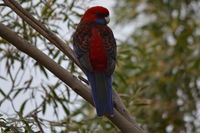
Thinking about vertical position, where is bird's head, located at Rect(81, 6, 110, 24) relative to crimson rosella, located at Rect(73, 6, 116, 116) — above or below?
above

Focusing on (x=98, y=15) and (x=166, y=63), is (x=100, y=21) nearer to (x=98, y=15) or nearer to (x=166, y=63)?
(x=98, y=15)

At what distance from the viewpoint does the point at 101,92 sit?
278 cm

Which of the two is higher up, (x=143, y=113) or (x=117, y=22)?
(x=117, y=22)

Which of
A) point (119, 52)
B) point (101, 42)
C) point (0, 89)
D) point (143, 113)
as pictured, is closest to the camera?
point (101, 42)

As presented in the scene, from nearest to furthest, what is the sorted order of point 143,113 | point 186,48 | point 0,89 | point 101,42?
point 101,42, point 0,89, point 186,48, point 143,113

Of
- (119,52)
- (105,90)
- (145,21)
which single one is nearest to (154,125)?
(145,21)

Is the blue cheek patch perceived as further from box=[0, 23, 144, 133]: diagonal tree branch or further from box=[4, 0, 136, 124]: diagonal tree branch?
box=[0, 23, 144, 133]: diagonal tree branch

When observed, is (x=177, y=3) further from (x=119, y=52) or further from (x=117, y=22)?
(x=119, y=52)

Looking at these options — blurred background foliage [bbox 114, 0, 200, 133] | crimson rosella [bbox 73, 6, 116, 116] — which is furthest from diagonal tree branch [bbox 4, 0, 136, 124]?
blurred background foliage [bbox 114, 0, 200, 133]

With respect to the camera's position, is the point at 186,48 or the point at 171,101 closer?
the point at 186,48

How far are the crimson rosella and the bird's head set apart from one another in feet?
0.27

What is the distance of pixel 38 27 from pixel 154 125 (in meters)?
3.36

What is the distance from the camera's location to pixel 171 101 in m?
6.07

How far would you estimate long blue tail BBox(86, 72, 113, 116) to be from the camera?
267 centimetres
